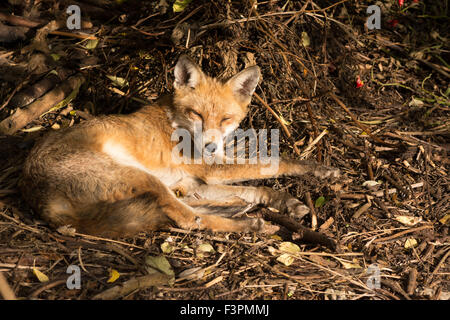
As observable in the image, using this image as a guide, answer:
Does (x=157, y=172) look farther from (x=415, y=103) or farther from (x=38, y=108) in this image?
(x=415, y=103)

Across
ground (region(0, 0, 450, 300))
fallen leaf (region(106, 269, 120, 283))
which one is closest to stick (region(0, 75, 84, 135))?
ground (region(0, 0, 450, 300))

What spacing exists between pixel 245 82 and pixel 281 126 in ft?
2.29

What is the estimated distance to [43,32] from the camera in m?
4.14

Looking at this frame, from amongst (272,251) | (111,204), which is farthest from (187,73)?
(272,251)

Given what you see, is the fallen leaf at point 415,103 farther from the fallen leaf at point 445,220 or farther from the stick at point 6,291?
the stick at point 6,291

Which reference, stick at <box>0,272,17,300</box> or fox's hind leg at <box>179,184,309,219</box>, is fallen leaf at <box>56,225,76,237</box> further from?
fox's hind leg at <box>179,184,309,219</box>

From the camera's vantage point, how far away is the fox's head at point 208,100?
3.49 m

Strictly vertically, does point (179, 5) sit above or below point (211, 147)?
above

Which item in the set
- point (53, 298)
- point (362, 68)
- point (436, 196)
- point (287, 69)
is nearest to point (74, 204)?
point (53, 298)

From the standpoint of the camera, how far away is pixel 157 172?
3.61m

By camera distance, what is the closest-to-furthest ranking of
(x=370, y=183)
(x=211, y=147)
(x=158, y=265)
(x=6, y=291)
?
(x=6, y=291) < (x=158, y=265) < (x=211, y=147) < (x=370, y=183)

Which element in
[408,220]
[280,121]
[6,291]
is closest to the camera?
[6,291]

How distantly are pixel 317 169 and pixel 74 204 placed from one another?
215 centimetres

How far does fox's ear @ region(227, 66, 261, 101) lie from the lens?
3541 millimetres
